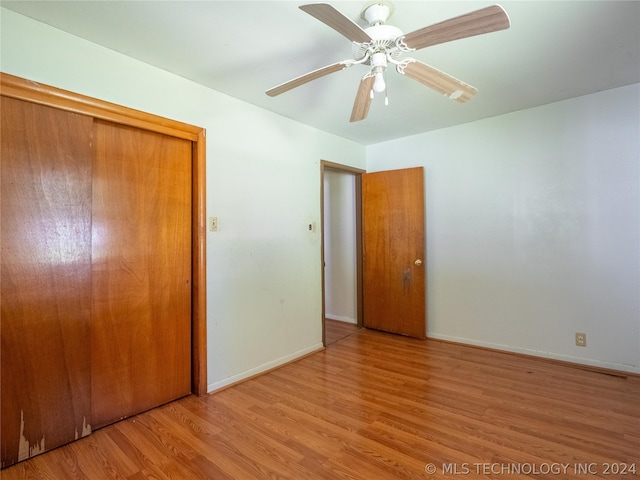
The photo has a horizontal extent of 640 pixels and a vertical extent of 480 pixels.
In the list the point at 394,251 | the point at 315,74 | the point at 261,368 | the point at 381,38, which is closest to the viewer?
the point at 381,38

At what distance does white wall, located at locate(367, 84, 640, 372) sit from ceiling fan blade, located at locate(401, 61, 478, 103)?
165 centimetres

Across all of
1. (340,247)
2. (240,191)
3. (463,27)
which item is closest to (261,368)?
(240,191)

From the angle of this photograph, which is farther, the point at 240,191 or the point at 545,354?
the point at 545,354

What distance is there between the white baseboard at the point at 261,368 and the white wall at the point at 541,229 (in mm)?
1477

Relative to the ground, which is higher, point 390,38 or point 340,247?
point 390,38

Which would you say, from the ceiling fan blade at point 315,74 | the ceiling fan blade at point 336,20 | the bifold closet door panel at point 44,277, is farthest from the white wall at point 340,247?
the bifold closet door panel at point 44,277

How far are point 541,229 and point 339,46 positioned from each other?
2530mm

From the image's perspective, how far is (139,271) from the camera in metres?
2.14

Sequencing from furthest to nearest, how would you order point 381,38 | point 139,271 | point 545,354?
1. point 545,354
2. point 139,271
3. point 381,38

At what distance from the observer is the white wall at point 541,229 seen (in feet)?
8.60

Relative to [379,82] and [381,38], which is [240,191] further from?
[381,38]

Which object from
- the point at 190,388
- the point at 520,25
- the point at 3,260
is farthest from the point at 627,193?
the point at 3,260

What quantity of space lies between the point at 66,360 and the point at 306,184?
2375mm

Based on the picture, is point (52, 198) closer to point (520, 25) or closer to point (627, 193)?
point (520, 25)
